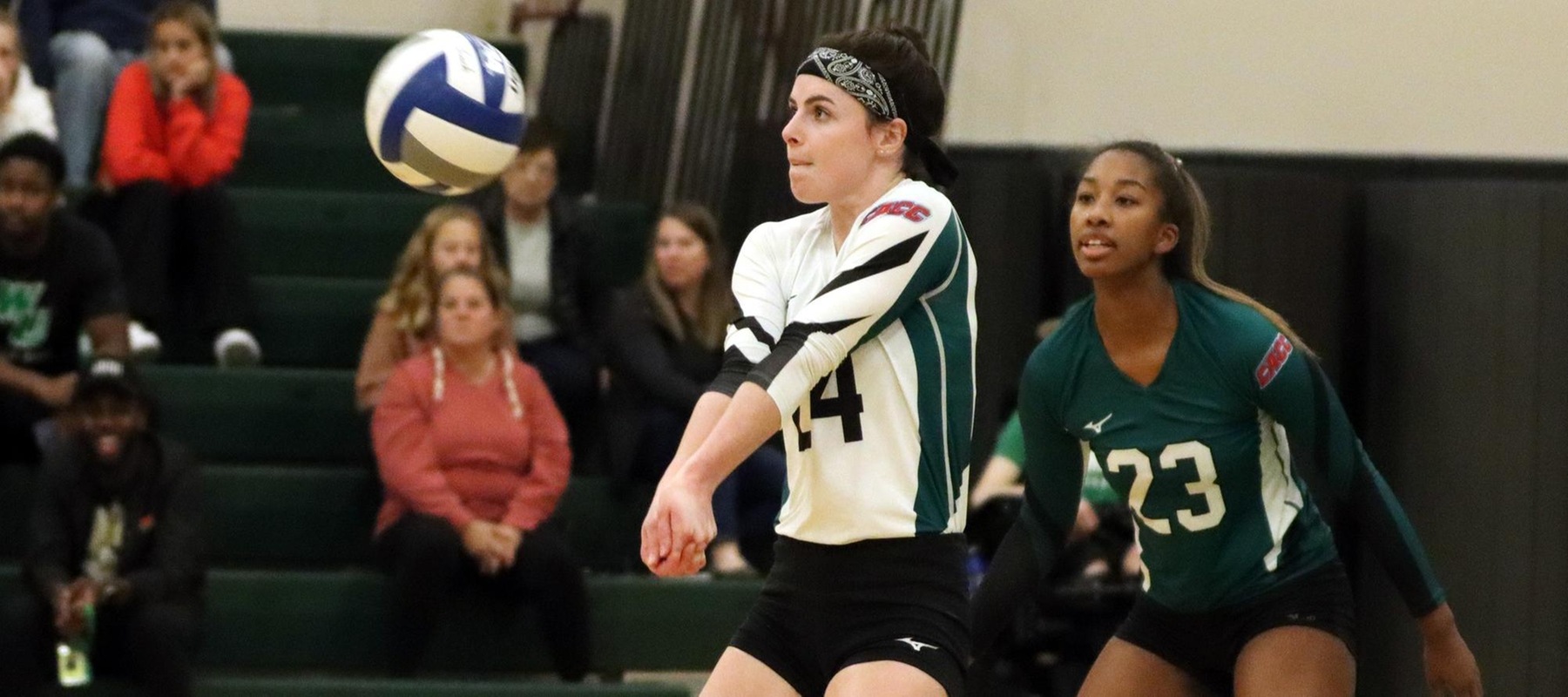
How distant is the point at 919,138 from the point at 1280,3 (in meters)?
4.61

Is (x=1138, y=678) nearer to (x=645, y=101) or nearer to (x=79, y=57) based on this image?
(x=79, y=57)

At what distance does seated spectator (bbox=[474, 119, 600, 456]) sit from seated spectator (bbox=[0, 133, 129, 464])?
129 centimetres

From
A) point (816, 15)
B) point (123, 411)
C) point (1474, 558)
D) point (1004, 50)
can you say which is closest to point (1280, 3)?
point (1004, 50)

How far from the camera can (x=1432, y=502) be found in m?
6.46

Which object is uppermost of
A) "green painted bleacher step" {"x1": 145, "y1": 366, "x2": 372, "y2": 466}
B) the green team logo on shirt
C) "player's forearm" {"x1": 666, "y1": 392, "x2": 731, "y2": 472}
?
"player's forearm" {"x1": 666, "y1": 392, "x2": 731, "y2": 472}

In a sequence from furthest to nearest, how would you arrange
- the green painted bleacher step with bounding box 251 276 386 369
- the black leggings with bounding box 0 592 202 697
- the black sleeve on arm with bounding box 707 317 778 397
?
the green painted bleacher step with bounding box 251 276 386 369 < the black leggings with bounding box 0 592 202 697 < the black sleeve on arm with bounding box 707 317 778 397

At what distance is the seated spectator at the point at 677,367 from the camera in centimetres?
669

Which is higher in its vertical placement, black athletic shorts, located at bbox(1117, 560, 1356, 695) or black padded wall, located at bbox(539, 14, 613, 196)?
black padded wall, located at bbox(539, 14, 613, 196)

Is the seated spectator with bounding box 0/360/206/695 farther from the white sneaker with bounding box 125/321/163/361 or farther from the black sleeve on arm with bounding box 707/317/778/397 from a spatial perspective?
the black sleeve on arm with bounding box 707/317/778/397

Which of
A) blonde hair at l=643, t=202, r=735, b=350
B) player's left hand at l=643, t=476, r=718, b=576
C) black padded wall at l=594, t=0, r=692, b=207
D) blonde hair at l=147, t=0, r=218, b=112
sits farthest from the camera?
black padded wall at l=594, t=0, r=692, b=207

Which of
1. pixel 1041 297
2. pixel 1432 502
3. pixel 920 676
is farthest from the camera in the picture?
pixel 1041 297

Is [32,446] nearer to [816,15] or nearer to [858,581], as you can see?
[816,15]

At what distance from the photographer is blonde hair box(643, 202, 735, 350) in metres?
6.92

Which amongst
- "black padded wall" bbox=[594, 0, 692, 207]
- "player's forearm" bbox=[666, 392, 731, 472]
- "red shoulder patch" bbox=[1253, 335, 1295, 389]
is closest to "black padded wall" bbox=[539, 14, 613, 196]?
"black padded wall" bbox=[594, 0, 692, 207]
